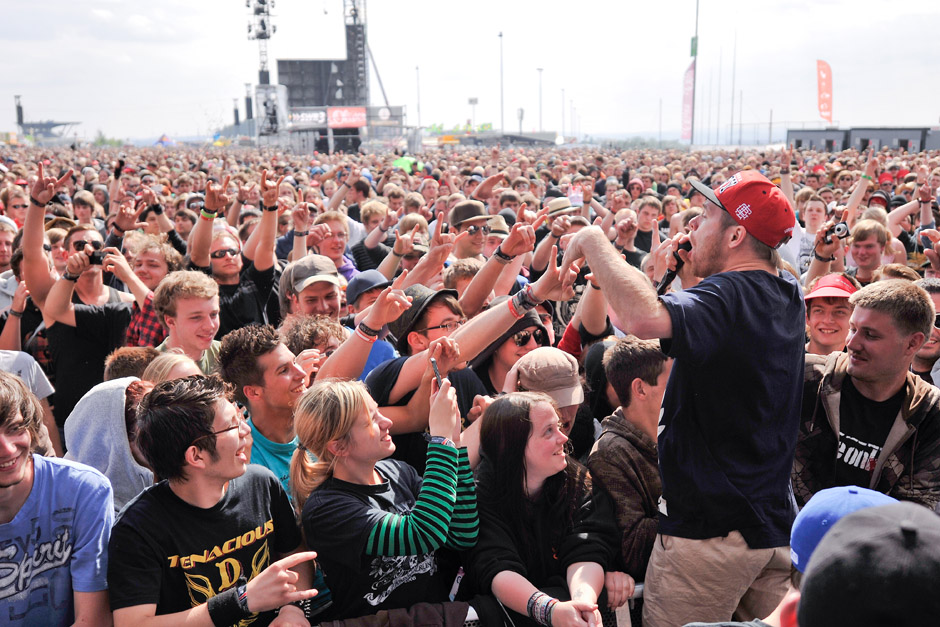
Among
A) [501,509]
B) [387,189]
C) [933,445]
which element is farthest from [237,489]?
[387,189]

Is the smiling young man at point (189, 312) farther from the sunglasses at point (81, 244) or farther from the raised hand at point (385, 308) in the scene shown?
the sunglasses at point (81, 244)

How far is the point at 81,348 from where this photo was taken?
4.78 m

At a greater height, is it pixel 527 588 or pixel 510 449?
pixel 510 449

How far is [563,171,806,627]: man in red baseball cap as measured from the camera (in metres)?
2.29

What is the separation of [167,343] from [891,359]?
362 centimetres

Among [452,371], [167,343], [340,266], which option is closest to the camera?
[452,371]

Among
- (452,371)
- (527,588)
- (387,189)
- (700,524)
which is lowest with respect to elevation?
(527,588)

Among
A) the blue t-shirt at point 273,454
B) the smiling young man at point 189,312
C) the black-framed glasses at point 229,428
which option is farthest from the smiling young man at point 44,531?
the smiling young man at point 189,312

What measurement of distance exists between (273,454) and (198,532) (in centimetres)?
83

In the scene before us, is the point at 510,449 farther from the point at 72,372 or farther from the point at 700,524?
the point at 72,372

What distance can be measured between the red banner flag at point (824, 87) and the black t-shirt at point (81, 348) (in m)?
31.0

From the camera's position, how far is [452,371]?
3.60m

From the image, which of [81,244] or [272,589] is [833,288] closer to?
[272,589]

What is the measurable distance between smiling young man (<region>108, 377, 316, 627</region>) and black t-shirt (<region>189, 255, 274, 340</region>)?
286cm
